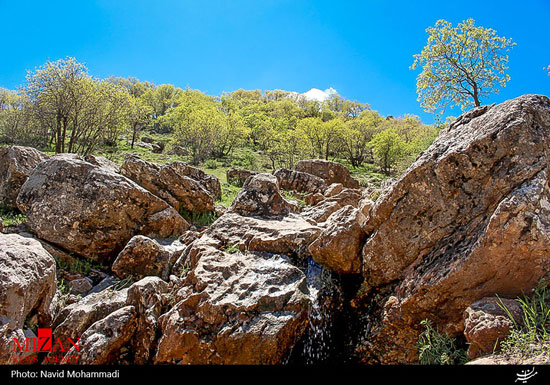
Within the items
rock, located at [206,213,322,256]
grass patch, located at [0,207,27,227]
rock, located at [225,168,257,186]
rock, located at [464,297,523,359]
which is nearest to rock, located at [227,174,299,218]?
rock, located at [206,213,322,256]

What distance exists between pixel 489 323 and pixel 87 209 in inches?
429

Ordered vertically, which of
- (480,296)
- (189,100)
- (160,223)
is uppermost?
(189,100)

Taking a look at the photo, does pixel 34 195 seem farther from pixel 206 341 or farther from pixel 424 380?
pixel 424 380

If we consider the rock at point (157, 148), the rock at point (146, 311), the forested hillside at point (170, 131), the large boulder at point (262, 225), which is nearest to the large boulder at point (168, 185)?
the large boulder at point (262, 225)

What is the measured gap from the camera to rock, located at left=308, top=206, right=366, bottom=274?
6570mm

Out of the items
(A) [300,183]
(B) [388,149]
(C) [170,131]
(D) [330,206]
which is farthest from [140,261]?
(C) [170,131]

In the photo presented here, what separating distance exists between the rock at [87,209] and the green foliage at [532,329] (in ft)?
32.8

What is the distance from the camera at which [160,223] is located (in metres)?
10.9

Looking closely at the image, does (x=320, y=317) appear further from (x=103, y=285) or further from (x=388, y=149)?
(x=388, y=149)

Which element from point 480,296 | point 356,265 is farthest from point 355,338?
point 480,296

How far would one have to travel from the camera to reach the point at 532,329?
12.5 feet

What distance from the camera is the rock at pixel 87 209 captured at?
9.73m

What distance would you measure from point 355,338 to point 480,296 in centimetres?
243

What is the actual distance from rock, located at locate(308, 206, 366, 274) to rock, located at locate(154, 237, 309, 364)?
77 cm
